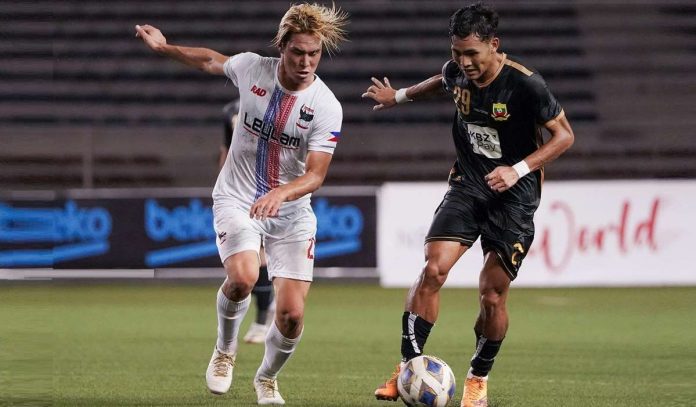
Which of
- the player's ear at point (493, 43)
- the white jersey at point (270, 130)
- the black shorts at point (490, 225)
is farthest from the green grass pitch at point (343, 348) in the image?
the player's ear at point (493, 43)

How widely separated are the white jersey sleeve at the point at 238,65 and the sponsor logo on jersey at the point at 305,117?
1.22 ft

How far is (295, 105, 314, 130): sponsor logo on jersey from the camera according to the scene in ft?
18.8

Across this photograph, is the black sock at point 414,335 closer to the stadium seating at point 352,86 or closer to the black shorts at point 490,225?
the black shorts at point 490,225

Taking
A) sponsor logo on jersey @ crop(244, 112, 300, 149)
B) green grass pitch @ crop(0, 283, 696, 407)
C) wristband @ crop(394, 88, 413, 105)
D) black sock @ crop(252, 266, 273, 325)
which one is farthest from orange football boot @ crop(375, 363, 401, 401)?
black sock @ crop(252, 266, 273, 325)

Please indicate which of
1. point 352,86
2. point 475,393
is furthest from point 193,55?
point 352,86

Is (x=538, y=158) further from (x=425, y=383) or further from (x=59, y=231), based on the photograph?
(x=59, y=231)

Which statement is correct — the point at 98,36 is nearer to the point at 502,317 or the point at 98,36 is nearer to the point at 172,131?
the point at 172,131

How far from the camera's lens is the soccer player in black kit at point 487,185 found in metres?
5.62

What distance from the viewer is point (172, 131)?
17.0 meters

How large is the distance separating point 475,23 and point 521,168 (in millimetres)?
703

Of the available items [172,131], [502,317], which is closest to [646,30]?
[172,131]

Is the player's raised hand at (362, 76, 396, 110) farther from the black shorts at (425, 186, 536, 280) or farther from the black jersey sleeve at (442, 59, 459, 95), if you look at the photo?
the black shorts at (425, 186, 536, 280)

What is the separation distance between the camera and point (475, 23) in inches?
219

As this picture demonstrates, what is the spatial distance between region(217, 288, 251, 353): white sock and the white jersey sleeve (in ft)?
3.48
